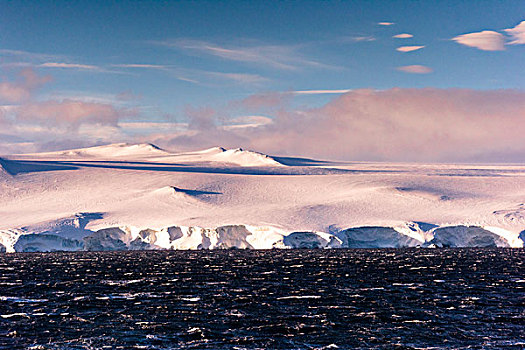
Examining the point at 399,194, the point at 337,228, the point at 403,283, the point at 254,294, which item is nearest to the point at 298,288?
the point at 254,294

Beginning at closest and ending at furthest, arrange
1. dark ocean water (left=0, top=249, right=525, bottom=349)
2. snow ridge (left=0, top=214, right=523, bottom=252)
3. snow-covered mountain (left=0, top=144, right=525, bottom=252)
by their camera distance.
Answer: dark ocean water (left=0, top=249, right=525, bottom=349) → snow ridge (left=0, top=214, right=523, bottom=252) → snow-covered mountain (left=0, top=144, right=525, bottom=252)

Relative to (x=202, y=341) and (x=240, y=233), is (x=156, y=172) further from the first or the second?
(x=202, y=341)

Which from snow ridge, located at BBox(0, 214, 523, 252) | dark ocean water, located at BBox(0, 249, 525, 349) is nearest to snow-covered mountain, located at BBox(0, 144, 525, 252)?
snow ridge, located at BBox(0, 214, 523, 252)

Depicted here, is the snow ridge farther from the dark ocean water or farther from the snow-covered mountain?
the dark ocean water

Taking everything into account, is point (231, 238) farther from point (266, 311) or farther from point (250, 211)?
point (266, 311)

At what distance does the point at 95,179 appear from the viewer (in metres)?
130

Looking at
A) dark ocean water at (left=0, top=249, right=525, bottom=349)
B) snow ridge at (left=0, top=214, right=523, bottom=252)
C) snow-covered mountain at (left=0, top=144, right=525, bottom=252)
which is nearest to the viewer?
dark ocean water at (left=0, top=249, right=525, bottom=349)

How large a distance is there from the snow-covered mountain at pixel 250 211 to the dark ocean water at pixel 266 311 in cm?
4965

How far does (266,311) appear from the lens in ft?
83.2

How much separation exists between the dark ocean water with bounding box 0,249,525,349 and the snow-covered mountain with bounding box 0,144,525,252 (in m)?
49.7

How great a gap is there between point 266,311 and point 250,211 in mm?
75796

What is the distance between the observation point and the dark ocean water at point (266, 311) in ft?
63.4

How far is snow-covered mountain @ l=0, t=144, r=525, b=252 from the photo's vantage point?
299ft

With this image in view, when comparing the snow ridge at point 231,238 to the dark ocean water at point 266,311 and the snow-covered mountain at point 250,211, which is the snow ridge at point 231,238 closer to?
the snow-covered mountain at point 250,211
